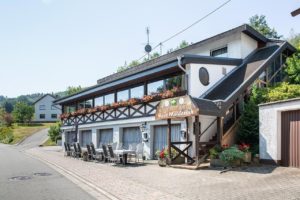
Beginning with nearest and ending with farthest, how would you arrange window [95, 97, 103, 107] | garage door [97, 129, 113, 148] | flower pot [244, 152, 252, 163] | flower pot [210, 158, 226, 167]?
flower pot [244, 152, 252, 163] < flower pot [210, 158, 226, 167] < garage door [97, 129, 113, 148] < window [95, 97, 103, 107]

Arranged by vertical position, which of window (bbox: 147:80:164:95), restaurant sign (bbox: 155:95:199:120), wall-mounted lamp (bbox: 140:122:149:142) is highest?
window (bbox: 147:80:164:95)

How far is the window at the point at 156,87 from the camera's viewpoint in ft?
67.8

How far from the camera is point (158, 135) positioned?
2095 centimetres

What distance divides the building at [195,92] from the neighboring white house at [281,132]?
2009 mm

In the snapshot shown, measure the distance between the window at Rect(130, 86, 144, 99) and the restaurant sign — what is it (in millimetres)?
5958

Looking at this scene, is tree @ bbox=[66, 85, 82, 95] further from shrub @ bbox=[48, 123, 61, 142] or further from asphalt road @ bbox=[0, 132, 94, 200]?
asphalt road @ bbox=[0, 132, 94, 200]

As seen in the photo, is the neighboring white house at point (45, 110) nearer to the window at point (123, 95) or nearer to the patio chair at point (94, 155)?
the window at point (123, 95)

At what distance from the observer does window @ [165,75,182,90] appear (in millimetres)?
19497

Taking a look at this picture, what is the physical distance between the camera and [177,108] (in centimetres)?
1556

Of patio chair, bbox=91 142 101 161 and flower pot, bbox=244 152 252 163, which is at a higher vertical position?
flower pot, bbox=244 152 252 163

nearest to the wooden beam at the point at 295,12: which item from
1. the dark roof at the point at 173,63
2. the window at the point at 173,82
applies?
the dark roof at the point at 173,63

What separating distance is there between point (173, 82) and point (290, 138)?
7.90 metres

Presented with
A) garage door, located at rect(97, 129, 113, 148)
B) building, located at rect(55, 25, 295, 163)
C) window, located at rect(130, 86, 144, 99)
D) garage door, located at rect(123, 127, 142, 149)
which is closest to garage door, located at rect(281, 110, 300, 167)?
building, located at rect(55, 25, 295, 163)

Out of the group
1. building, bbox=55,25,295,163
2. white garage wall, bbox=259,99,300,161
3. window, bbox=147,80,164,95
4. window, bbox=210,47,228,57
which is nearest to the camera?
white garage wall, bbox=259,99,300,161
